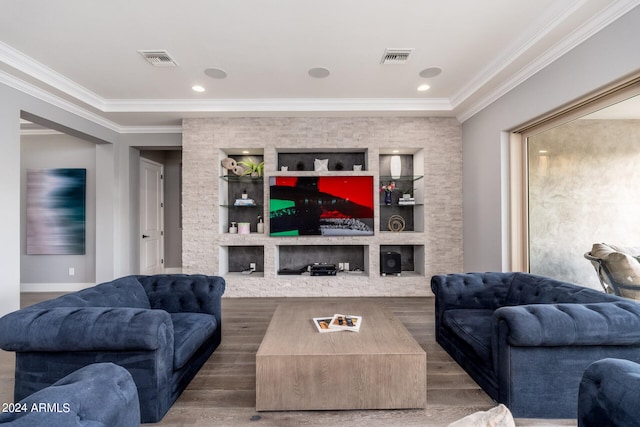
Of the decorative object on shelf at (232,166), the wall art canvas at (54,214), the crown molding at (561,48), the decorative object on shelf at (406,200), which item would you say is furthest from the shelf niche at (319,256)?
the wall art canvas at (54,214)

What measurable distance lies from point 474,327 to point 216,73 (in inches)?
142

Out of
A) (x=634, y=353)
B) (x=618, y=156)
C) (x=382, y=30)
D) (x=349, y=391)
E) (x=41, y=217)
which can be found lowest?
(x=349, y=391)

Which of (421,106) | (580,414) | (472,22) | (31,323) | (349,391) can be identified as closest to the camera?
(580,414)

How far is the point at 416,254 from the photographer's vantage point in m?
5.14

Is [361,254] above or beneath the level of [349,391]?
above

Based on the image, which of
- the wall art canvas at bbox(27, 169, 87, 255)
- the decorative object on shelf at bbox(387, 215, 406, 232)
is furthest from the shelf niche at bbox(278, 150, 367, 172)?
the wall art canvas at bbox(27, 169, 87, 255)

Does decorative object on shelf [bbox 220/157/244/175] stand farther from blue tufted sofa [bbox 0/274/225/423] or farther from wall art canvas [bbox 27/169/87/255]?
blue tufted sofa [bbox 0/274/225/423]

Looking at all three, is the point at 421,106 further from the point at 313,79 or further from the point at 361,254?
the point at 361,254

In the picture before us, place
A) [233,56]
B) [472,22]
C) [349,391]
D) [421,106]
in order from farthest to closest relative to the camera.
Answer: [421,106] → [233,56] → [472,22] → [349,391]

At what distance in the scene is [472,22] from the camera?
2699 millimetres

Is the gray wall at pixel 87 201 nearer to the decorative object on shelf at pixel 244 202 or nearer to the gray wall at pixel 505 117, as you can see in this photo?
the decorative object on shelf at pixel 244 202

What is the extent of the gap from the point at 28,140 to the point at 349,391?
652 cm

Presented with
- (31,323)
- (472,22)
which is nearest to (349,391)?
(31,323)

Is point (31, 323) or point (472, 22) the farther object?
point (472, 22)
